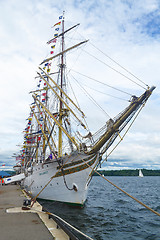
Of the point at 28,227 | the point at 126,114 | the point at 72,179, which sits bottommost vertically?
the point at 28,227

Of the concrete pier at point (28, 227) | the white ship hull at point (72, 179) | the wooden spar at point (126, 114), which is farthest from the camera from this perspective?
the white ship hull at point (72, 179)

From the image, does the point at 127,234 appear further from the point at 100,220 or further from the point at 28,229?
the point at 28,229

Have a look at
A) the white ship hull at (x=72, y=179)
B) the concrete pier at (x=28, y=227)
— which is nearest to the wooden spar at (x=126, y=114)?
the white ship hull at (x=72, y=179)

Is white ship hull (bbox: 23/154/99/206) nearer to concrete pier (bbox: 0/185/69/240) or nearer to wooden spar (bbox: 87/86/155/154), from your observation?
wooden spar (bbox: 87/86/155/154)

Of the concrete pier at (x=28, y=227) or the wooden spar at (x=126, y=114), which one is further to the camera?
the wooden spar at (x=126, y=114)

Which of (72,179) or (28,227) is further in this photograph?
(72,179)

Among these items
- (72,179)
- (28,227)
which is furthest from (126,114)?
(28,227)

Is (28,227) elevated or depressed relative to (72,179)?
depressed

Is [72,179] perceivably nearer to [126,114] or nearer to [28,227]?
[126,114]

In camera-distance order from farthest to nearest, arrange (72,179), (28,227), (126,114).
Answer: (72,179)
(126,114)
(28,227)

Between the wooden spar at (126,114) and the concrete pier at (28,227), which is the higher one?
the wooden spar at (126,114)

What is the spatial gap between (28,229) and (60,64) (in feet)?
69.5

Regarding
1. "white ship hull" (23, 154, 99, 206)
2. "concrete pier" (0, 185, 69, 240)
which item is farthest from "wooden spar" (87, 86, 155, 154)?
"concrete pier" (0, 185, 69, 240)

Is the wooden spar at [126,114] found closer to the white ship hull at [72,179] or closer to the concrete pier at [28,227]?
the white ship hull at [72,179]
